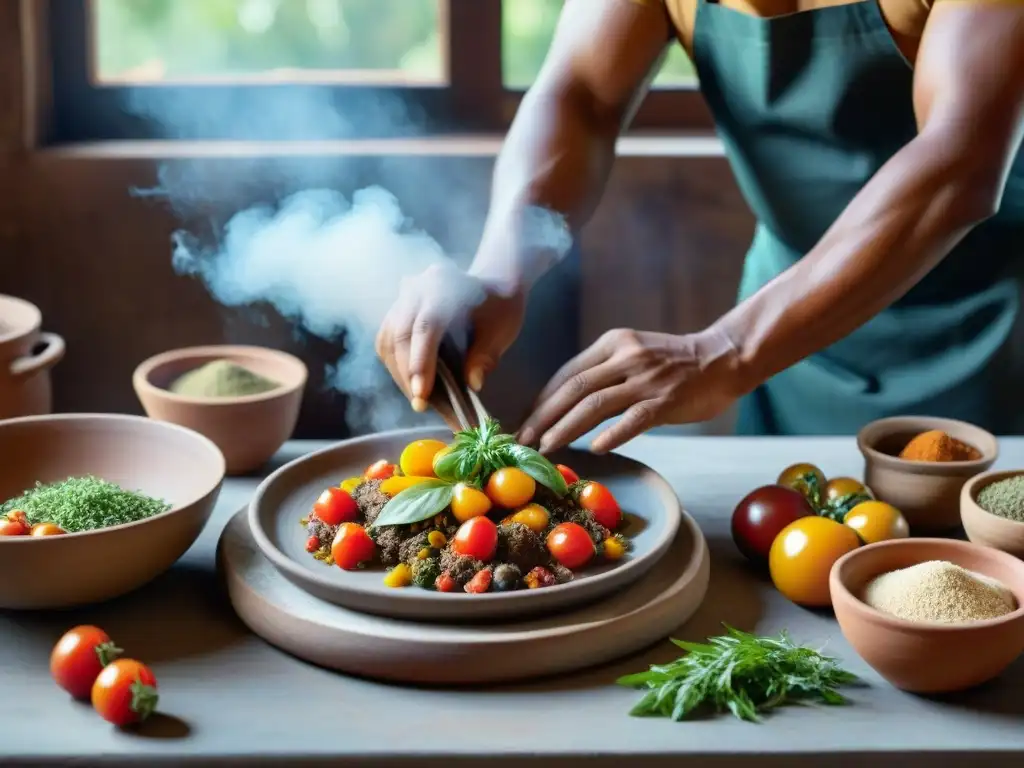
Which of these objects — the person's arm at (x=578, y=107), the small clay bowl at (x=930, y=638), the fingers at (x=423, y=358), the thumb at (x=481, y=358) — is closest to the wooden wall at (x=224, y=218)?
the person's arm at (x=578, y=107)

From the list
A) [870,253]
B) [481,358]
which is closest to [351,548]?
[481,358]

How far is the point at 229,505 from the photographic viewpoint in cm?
171

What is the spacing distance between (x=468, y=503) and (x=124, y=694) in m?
0.41

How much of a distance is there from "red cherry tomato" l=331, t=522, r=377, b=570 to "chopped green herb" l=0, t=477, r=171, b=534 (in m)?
0.24

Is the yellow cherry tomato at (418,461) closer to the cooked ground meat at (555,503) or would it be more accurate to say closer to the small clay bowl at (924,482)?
the cooked ground meat at (555,503)

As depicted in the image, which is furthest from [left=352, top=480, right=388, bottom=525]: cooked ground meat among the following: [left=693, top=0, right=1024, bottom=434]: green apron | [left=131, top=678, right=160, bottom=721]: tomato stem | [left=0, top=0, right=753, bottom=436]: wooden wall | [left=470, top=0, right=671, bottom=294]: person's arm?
[left=0, top=0, right=753, bottom=436]: wooden wall

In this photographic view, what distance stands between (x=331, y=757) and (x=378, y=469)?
47 cm

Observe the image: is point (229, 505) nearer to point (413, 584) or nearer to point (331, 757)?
point (413, 584)

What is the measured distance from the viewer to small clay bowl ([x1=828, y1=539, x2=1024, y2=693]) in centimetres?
114

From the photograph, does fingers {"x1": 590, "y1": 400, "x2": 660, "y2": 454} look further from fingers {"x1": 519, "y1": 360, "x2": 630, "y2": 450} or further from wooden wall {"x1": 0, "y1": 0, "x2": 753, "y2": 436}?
wooden wall {"x1": 0, "y1": 0, "x2": 753, "y2": 436}

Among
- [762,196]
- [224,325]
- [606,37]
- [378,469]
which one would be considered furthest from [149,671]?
[224,325]

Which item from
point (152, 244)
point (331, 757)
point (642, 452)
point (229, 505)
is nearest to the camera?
point (331, 757)

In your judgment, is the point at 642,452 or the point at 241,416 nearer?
the point at 241,416

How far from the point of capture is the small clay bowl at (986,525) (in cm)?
138
